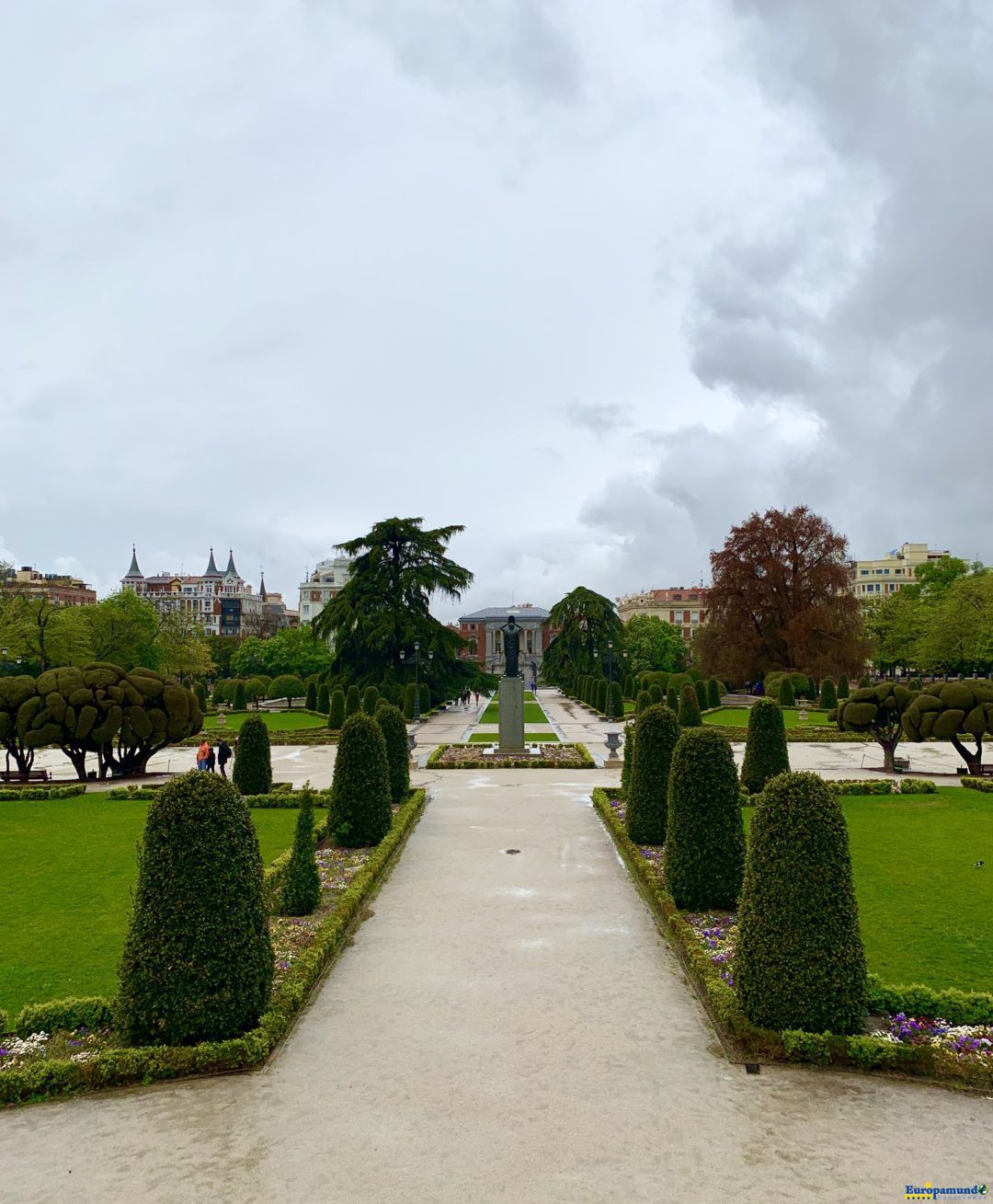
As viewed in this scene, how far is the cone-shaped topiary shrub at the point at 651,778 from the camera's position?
1376 centimetres

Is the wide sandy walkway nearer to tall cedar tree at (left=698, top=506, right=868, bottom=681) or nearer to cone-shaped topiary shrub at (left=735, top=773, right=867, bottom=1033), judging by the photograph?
cone-shaped topiary shrub at (left=735, top=773, right=867, bottom=1033)

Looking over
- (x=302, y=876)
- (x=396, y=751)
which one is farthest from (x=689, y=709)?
(x=302, y=876)

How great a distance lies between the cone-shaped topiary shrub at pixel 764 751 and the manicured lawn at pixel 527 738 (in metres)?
11.9

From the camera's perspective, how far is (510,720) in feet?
88.1

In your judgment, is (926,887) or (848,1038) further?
(926,887)

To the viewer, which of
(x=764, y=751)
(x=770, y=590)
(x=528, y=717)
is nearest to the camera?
(x=764, y=751)

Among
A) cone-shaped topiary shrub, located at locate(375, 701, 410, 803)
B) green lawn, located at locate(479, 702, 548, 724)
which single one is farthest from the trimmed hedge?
green lawn, located at locate(479, 702, 548, 724)

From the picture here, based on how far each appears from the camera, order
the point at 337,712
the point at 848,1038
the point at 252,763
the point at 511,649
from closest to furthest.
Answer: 1. the point at 848,1038
2. the point at 252,763
3. the point at 511,649
4. the point at 337,712

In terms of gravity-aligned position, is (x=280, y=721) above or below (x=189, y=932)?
below

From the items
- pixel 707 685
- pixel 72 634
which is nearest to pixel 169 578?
pixel 72 634

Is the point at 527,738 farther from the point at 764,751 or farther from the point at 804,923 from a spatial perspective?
the point at 804,923

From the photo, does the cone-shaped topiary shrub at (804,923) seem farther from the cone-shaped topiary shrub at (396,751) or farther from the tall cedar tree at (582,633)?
the tall cedar tree at (582,633)

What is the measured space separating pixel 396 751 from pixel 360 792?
13.9ft

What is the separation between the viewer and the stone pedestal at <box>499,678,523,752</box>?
26797 mm
